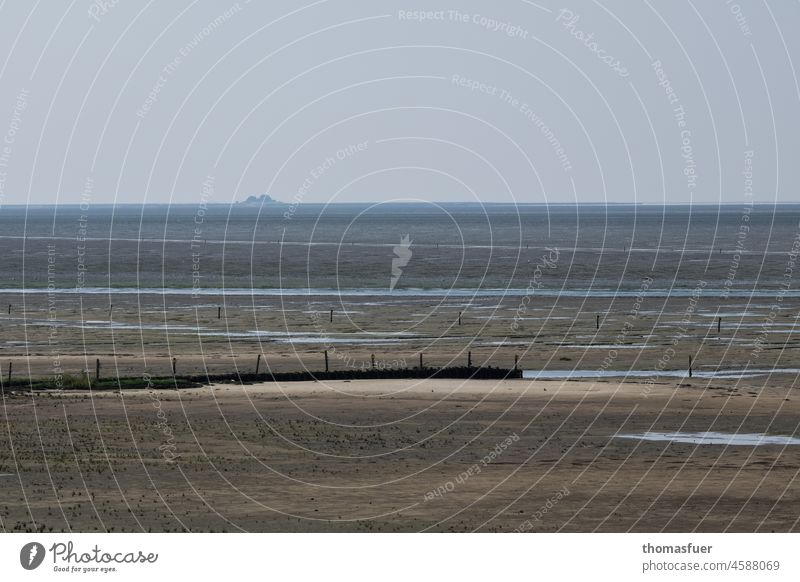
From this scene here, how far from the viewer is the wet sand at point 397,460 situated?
3309 centimetres

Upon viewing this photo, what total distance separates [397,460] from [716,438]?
36.9 ft

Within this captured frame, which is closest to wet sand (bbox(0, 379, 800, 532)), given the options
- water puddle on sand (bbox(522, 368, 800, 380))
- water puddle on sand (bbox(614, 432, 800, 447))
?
water puddle on sand (bbox(614, 432, 800, 447))

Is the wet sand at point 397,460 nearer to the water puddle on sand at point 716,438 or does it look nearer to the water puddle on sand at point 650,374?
the water puddle on sand at point 716,438

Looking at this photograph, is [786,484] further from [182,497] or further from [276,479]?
[182,497]

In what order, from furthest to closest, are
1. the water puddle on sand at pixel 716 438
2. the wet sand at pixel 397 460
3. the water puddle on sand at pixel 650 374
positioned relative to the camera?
the water puddle on sand at pixel 650 374, the water puddle on sand at pixel 716 438, the wet sand at pixel 397 460

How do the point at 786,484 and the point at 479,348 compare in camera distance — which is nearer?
the point at 786,484

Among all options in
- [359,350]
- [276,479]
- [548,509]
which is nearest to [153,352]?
[359,350]

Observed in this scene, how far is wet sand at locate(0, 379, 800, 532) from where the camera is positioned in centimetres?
3309

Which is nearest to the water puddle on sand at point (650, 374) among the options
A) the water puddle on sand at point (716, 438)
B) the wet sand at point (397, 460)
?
the wet sand at point (397, 460)

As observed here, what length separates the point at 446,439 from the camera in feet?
145

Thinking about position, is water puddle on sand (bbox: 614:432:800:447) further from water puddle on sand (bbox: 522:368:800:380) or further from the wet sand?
water puddle on sand (bbox: 522:368:800:380)

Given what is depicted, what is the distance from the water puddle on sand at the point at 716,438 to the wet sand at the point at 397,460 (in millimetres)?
753

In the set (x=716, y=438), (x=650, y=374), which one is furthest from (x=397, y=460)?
(x=650, y=374)

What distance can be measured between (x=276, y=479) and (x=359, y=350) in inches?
1363
